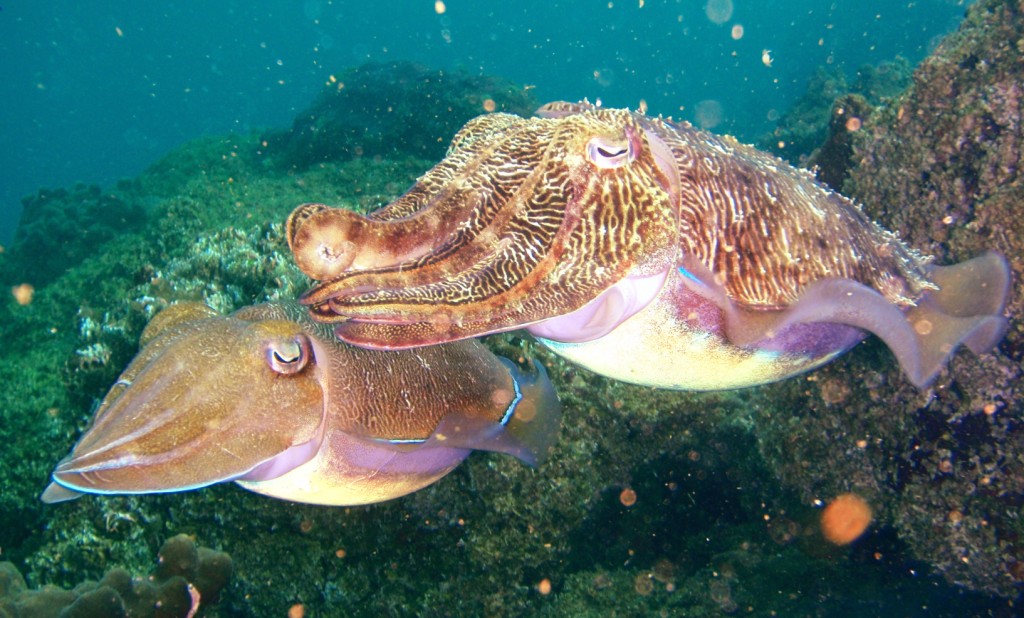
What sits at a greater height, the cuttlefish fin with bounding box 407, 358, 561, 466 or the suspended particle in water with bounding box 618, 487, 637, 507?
the cuttlefish fin with bounding box 407, 358, 561, 466

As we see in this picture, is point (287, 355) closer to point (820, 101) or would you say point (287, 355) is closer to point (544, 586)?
point (544, 586)

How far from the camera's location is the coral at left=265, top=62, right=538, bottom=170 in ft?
43.0

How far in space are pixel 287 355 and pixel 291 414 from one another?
0.85 ft

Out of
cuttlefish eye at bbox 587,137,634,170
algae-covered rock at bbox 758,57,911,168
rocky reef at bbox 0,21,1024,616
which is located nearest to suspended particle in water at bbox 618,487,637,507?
rocky reef at bbox 0,21,1024,616

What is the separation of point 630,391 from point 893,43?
46.3 metres

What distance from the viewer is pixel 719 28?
4129 inches

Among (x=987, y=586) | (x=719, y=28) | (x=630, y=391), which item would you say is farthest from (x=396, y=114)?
(x=719, y=28)

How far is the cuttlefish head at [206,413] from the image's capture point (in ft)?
6.43

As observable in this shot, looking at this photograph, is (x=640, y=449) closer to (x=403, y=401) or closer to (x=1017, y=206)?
(x=403, y=401)

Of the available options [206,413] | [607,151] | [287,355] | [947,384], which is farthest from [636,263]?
[947,384]

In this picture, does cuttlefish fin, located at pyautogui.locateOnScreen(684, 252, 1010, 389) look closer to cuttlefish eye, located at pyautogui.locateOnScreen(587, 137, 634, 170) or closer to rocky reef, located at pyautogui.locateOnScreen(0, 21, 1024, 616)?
cuttlefish eye, located at pyautogui.locateOnScreen(587, 137, 634, 170)

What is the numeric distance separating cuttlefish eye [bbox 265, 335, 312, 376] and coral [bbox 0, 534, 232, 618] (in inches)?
68.8

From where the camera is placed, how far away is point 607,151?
1.95 metres

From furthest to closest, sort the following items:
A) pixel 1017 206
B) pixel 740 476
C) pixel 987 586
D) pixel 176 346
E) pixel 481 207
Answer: pixel 740 476, pixel 987 586, pixel 1017 206, pixel 176 346, pixel 481 207
